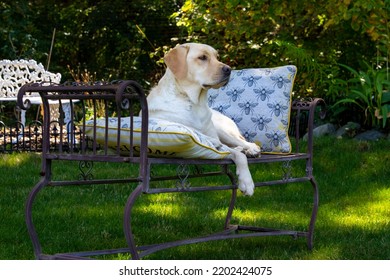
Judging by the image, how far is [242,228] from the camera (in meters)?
4.61

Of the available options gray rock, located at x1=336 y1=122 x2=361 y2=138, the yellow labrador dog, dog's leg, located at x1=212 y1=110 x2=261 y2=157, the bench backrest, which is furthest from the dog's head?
the bench backrest

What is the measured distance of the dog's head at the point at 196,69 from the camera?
4.04 metres

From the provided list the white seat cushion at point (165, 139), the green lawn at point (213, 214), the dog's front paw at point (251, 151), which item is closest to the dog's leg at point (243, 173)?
the white seat cushion at point (165, 139)

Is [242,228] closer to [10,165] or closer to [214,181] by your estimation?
[214,181]

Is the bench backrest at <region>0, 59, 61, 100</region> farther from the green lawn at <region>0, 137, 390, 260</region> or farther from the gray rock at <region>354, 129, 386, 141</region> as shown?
the gray rock at <region>354, 129, 386, 141</region>

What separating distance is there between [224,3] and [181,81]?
4.93m

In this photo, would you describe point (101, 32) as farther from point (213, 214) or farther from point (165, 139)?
point (165, 139)

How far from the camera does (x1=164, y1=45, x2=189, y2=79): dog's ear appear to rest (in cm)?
404

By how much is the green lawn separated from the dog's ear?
93 cm

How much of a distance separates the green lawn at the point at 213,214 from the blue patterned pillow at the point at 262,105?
587 millimetres

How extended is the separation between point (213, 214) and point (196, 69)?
1383 mm

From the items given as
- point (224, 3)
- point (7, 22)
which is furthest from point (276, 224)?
point (7, 22)

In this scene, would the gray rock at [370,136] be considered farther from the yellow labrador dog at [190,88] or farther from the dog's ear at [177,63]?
the dog's ear at [177,63]

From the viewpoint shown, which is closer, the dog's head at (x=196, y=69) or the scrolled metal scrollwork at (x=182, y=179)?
the scrolled metal scrollwork at (x=182, y=179)
